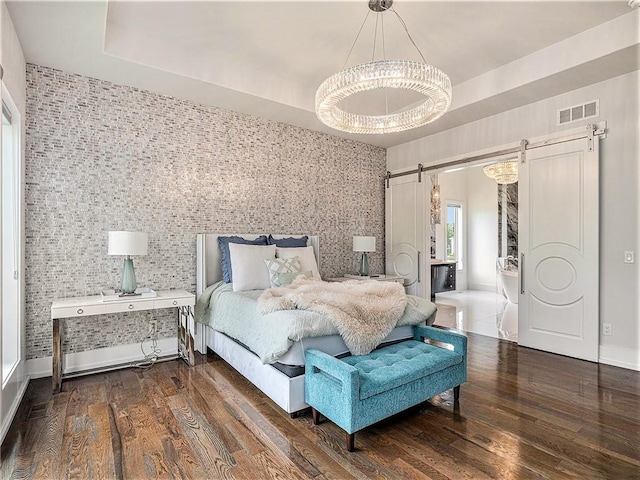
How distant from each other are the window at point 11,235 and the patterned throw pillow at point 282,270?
2094mm

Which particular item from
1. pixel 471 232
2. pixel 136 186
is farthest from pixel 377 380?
pixel 471 232

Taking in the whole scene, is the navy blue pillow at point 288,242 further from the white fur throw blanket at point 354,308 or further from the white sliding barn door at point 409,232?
the white sliding barn door at point 409,232

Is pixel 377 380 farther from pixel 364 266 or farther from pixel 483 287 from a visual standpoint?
pixel 483 287

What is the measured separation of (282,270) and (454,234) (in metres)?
6.64

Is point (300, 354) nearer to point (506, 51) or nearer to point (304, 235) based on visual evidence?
point (304, 235)

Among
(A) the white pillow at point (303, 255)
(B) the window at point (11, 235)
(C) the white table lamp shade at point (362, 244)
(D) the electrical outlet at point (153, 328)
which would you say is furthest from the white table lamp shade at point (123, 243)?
(C) the white table lamp shade at point (362, 244)

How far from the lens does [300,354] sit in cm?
239

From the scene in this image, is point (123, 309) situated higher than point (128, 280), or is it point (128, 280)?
point (128, 280)

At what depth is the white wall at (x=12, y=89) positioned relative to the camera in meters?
2.31

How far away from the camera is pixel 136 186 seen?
3699 mm

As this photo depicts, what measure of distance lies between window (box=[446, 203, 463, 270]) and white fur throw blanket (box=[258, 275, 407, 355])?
259 inches

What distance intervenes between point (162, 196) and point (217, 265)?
950mm

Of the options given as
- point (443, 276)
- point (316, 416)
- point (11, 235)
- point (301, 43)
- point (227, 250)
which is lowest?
point (316, 416)

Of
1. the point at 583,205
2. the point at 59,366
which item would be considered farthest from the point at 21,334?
the point at 583,205
